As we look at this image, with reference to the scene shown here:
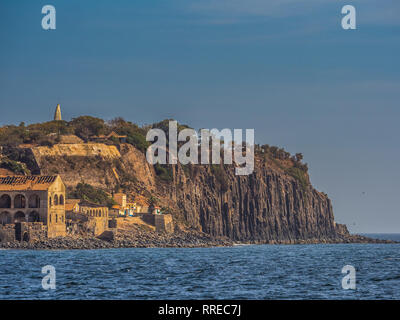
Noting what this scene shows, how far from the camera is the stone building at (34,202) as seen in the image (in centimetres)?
10106

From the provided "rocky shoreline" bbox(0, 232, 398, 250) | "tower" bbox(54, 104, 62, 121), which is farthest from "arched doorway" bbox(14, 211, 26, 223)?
"tower" bbox(54, 104, 62, 121)

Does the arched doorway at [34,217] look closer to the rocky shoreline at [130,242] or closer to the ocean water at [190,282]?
the rocky shoreline at [130,242]

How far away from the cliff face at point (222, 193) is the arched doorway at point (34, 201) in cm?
2103

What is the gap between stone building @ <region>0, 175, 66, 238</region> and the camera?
101062 mm

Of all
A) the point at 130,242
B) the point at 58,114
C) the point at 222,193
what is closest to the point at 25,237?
the point at 130,242

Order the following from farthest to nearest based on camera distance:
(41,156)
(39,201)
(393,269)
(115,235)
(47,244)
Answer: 1. (41,156)
2. (115,235)
3. (39,201)
4. (47,244)
5. (393,269)

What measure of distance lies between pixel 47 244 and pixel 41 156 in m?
35.2

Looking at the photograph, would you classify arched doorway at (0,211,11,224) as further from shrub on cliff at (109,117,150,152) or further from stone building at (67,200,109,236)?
shrub on cliff at (109,117,150,152)

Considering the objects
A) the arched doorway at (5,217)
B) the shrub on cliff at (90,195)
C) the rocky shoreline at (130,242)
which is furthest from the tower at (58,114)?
the arched doorway at (5,217)

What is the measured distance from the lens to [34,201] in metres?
103

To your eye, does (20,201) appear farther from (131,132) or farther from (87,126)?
(131,132)

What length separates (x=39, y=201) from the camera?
10219 cm
